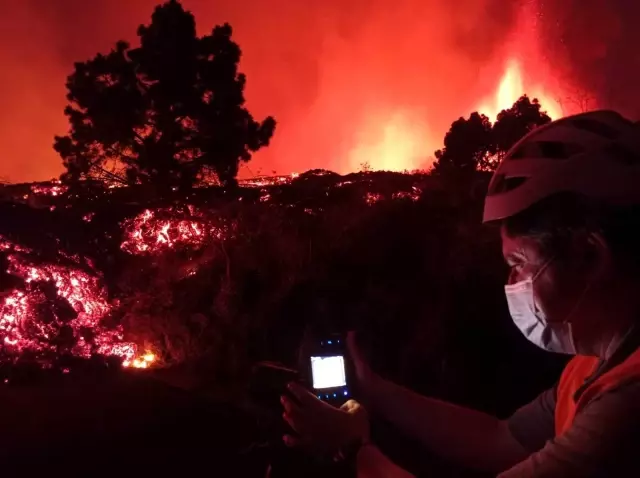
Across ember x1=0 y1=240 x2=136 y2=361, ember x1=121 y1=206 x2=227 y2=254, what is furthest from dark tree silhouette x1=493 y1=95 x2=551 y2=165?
ember x1=0 y1=240 x2=136 y2=361

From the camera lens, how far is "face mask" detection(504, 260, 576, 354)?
1.40m

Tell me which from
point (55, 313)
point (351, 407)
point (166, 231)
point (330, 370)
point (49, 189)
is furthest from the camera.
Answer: point (49, 189)

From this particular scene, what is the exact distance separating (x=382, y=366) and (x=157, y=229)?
2.88 metres

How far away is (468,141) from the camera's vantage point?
9797 millimetres

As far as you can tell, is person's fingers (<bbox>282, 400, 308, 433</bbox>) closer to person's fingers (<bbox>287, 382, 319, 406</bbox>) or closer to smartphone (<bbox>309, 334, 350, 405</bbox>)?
person's fingers (<bbox>287, 382, 319, 406</bbox>)

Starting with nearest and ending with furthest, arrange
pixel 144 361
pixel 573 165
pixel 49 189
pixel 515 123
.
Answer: pixel 573 165 < pixel 144 361 < pixel 49 189 < pixel 515 123

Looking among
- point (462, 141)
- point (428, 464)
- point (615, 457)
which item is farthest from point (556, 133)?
point (462, 141)

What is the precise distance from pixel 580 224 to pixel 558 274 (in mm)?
129

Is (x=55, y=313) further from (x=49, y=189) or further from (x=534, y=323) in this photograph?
(x=534, y=323)

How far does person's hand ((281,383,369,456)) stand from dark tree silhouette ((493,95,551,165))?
821 cm

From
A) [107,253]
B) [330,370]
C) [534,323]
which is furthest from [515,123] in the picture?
[534,323]

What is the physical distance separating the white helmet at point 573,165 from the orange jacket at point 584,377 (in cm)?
35

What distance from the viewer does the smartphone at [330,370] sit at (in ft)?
6.74

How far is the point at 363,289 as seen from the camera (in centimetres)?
623
